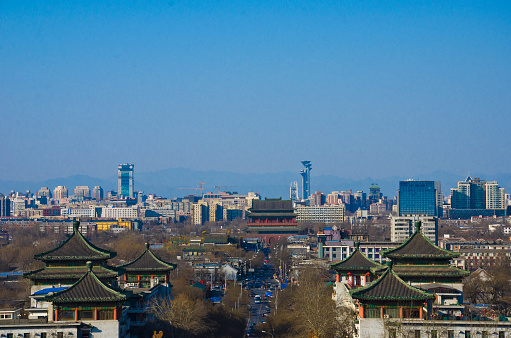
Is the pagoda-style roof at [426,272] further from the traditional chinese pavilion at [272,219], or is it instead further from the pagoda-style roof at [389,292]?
the traditional chinese pavilion at [272,219]

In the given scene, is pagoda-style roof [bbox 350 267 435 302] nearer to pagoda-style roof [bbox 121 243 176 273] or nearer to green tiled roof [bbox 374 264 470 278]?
green tiled roof [bbox 374 264 470 278]

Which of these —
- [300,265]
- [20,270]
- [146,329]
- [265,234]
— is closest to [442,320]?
[146,329]

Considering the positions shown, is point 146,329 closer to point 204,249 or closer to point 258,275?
point 258,275

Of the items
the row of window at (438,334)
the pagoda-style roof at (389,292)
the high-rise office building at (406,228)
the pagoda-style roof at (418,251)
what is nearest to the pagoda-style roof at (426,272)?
the pagoda-style roof at (418,251)

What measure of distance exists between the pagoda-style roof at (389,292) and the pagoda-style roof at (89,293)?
32.2 feet

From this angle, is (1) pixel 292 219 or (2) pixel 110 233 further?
(2) pixel 110 233

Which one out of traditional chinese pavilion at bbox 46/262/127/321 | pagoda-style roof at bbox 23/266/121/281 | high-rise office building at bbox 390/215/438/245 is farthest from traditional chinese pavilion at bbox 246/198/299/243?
traditional chinese pavilion at bbox 46/262/127/321

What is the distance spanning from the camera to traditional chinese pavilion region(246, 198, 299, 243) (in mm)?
175250

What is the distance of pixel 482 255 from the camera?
371ft

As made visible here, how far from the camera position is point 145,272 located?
173 feet

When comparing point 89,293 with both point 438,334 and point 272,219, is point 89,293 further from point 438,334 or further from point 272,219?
point 272,219

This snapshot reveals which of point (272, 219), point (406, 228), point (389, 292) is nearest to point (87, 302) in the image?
point (389, 292)

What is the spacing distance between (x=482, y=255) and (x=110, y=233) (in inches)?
4133

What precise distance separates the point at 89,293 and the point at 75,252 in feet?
23.8
